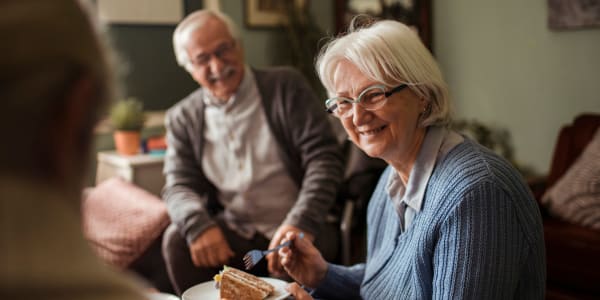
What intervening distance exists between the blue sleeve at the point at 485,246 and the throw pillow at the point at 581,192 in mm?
1700

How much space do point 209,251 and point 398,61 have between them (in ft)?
3.82

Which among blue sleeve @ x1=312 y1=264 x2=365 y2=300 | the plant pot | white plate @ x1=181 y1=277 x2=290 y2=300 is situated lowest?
blue sleeve @ x1=312 y1=264 x2=365 y2=300

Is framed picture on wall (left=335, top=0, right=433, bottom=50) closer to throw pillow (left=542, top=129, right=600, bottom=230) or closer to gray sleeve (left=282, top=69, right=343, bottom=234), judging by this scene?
throw pillow (left=542, top=129, right=600, bottom=230)

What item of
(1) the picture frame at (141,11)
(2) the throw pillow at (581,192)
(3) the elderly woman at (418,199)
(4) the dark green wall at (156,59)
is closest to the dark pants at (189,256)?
(3) the elderly woman at (418,199)

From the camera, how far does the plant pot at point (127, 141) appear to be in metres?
3.10

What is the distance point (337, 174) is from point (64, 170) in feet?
6.41

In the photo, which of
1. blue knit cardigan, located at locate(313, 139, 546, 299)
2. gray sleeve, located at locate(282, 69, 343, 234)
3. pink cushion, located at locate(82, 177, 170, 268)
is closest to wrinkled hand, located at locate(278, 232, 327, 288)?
blue knit cardigan, located at locate(313, 139, 546, 299)

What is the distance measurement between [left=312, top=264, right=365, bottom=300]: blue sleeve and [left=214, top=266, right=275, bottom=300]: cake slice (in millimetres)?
209

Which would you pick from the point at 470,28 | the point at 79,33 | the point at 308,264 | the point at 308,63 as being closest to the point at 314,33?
the point at 308,63

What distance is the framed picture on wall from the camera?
4129 mm

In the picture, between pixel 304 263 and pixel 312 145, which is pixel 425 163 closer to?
pixel 304 263

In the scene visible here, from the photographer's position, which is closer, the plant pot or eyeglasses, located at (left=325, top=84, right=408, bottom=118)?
eyeglasses, located at (left=325, top=84, right=408, bottom=118)

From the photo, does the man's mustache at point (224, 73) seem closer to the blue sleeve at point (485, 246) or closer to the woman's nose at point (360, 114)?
the woman's nose at point (360, 114)

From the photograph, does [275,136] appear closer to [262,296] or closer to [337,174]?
[337,174]
